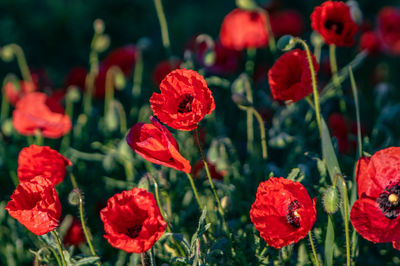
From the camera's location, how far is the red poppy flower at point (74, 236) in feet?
5.33

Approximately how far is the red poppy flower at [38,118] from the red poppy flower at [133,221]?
84 centimetres

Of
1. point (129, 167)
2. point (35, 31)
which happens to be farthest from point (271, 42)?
point (35, 31)

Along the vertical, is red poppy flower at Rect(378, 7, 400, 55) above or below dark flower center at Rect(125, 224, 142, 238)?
below

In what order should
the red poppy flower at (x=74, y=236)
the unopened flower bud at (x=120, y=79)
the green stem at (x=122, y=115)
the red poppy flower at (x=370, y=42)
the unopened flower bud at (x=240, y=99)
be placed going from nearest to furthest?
the unopened flower bud at (x=240, y=99) < the red poppy flower at (x=74, y=236) < the green stem at (x=122, y=115) < the unopened flower bud at (x=120, y=79) < the red poppy flower at (x=370, y=42)

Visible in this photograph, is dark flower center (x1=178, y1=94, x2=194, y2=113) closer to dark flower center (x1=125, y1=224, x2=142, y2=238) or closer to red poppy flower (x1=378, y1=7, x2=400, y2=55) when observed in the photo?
dark flower center (x1=125, y1=224, x2=142, y2=238)

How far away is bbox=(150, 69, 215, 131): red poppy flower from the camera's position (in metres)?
1.06

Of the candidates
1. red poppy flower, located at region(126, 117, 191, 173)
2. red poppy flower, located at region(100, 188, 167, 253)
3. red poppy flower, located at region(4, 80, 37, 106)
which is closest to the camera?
red poppy flower, located at region(100, 188, 167, 253)

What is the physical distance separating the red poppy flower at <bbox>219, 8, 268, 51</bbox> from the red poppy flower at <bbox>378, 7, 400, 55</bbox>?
0.81 m

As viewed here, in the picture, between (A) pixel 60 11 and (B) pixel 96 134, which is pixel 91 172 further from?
(A) pixel 60 11

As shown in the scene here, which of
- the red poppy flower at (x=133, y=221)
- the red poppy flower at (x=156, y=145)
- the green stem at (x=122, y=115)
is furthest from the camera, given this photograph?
the green stem at (x=122, y=115)

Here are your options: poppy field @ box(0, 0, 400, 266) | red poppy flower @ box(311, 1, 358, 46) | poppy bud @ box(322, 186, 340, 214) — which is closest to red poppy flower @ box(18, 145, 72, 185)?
poppy field @ box(0, 0, 400, 266)

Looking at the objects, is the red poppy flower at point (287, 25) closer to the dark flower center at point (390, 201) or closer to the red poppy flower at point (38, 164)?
the dark flower center at point (390, 201)

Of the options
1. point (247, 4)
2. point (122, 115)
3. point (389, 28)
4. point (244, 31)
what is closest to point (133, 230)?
point (122, 115)

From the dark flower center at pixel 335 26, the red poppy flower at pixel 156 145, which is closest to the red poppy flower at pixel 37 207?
the red poppy flower at pixel 156 145
